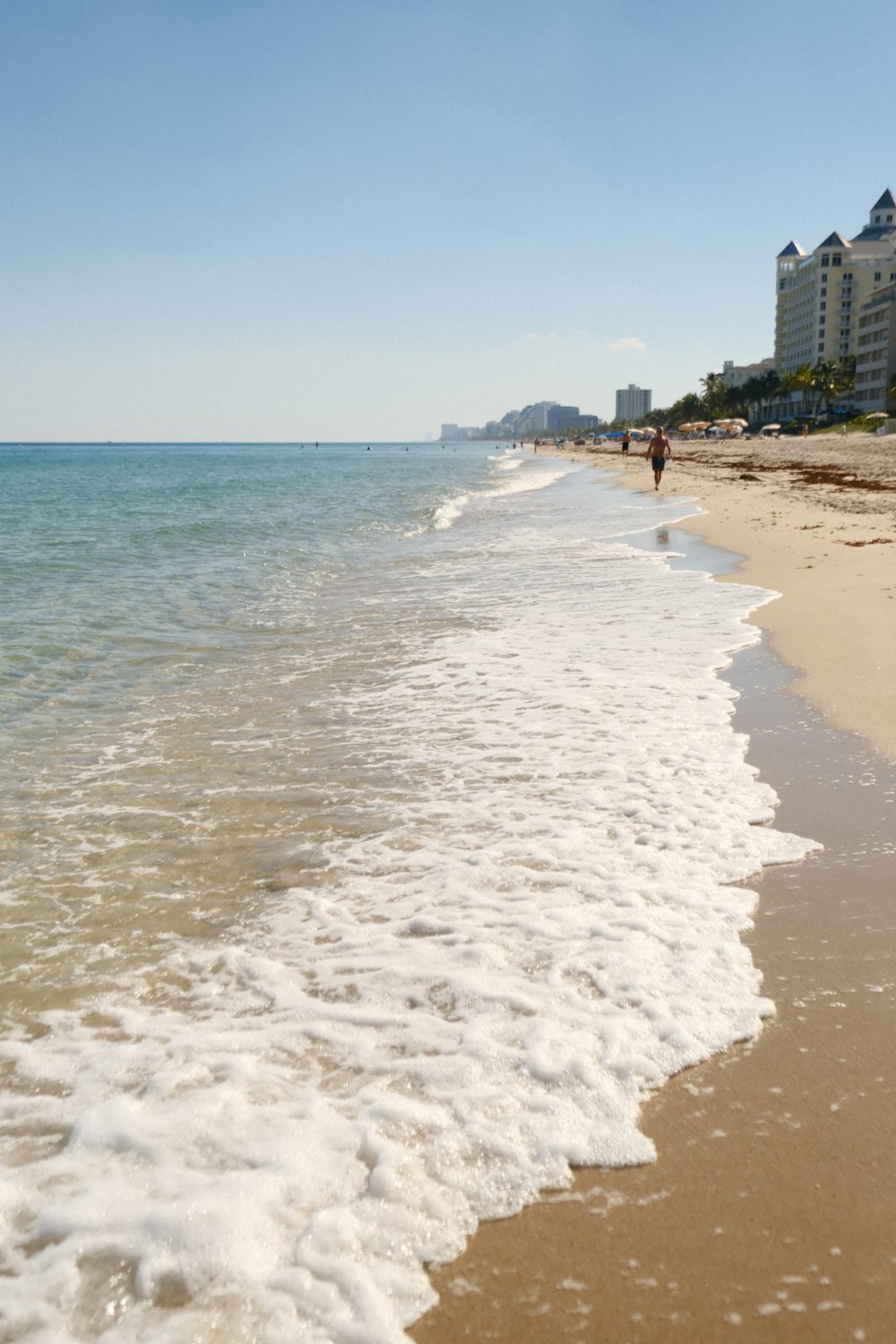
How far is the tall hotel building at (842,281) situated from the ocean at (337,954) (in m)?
156

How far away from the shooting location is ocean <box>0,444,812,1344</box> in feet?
8.30

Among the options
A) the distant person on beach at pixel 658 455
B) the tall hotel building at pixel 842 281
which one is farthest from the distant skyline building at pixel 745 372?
the distant person on beach at pixel 658 455

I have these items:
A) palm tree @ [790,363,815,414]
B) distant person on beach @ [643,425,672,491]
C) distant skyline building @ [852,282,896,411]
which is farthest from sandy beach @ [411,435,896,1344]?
palm tree @ [790,363,815,414]

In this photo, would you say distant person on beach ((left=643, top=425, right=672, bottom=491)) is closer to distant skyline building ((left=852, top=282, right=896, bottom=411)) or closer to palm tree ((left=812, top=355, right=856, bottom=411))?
distant skyline building ((left=852, top=282, right=896, bottom=411))

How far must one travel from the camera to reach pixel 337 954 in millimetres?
3992

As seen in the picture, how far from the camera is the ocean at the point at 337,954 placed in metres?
2.53

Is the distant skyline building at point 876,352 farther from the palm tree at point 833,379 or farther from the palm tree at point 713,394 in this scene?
the palm tree at point 713,394


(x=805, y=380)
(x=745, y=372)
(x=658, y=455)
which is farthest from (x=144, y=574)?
(x=745, y=372)

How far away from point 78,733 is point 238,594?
304 inches

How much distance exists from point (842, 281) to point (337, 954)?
16998cm

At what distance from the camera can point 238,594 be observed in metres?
14.9

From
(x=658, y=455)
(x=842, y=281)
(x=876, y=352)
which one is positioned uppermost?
(x=842, y=281)

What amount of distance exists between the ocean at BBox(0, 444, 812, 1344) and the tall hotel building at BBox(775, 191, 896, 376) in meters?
156

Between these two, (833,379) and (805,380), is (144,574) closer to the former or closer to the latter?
(805,380)
